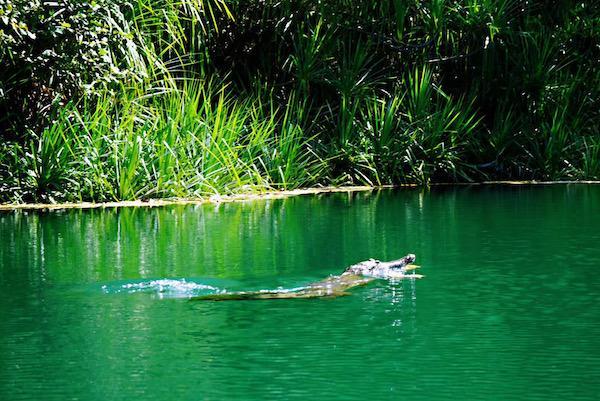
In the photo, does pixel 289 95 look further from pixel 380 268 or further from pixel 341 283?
pixel 341 283

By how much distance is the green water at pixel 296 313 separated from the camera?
4434mm

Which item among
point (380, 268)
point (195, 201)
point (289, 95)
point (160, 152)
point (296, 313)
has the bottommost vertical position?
point (296, 313)

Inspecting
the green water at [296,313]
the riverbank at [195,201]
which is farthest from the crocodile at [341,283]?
the riverbank at [195,201]

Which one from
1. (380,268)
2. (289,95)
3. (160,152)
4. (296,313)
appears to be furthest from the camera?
(289,95)

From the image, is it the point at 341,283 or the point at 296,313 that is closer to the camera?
the point at 296,313

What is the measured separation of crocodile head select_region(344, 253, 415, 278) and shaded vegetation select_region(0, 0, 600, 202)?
16.7 feet

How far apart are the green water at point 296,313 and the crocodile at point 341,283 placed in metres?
0.12

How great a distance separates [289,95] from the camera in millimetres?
15156

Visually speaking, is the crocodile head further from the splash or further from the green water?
the splash

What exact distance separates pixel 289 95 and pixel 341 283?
8.73 metres

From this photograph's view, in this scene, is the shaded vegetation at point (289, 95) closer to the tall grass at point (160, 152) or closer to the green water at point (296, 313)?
the tall grass at point (160, 152)

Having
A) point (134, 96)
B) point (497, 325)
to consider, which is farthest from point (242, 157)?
point (497, 325)

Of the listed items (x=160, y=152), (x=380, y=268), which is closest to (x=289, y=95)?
(x=160, y=152)

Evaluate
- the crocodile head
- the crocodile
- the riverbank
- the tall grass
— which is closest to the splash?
the crocodile
